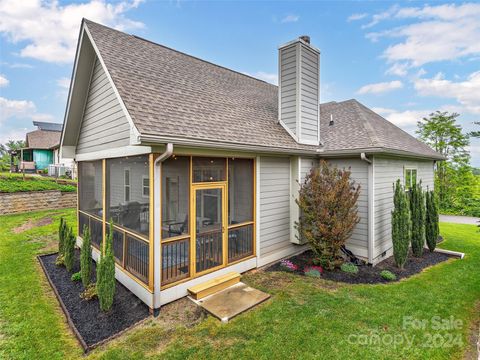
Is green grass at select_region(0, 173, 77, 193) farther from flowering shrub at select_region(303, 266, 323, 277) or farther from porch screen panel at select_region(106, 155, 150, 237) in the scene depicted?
flowering shrub at select_region(303, 266, 323, 277)

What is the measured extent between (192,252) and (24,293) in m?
3.73

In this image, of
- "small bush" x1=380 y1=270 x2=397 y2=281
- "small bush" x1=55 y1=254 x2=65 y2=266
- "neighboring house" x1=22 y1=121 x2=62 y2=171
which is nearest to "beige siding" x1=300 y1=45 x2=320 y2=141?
"small bush" x1=380 y1=270 x2=397 y2=281

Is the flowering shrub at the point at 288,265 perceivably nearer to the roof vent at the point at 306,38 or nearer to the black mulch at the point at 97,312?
the black mulch at the point at 97,312

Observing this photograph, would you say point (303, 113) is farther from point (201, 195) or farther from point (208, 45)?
point (208, 45)

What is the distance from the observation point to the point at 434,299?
4910 mm

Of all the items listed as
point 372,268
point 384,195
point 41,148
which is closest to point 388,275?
point 372,268

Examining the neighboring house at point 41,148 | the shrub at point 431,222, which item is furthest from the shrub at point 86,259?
the neighboring house at point 41,148

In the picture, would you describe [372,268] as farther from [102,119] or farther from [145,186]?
[102,119]

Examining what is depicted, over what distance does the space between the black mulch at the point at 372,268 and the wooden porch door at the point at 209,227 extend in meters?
1.72

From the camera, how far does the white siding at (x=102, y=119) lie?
5.45 metres

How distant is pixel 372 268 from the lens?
261 inches

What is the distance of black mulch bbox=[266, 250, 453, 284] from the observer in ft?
19.6

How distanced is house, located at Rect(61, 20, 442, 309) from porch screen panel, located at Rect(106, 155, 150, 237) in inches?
1.5

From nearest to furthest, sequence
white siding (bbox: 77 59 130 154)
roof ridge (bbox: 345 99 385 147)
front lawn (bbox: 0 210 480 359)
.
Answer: front lawn (bbox: 0 210 480 359)
white siding (bbox: 77 59 130 154)
roof ridge (bbox: 345 99 385 147)
